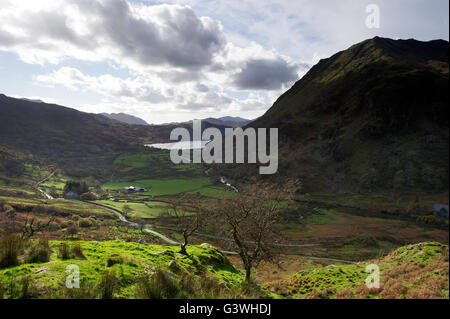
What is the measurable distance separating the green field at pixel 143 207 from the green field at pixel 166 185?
21701mm

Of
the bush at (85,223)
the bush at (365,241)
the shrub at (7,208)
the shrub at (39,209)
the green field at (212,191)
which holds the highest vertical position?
the green field at (212,191)

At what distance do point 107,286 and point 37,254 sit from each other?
443cm

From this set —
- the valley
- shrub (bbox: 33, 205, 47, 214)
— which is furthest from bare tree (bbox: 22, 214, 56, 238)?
shrub (bbox: 33, 205, 47, 214)

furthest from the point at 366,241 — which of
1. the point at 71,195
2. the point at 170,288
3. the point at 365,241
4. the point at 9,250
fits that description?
the point at 71,195

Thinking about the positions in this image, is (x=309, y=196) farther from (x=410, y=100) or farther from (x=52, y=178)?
(x=52, y=178)

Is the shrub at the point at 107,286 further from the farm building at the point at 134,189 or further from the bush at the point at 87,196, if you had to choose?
the farm building at the point at 134,189

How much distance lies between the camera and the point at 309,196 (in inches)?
4360

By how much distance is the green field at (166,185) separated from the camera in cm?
13338

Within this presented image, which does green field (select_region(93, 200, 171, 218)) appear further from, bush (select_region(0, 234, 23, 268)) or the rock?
the rock

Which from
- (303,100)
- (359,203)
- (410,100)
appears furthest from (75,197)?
(303,100)

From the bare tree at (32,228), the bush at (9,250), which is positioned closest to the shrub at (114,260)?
the bush at (9,250)

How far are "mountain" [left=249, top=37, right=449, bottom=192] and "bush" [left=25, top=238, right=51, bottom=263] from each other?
67.7 m

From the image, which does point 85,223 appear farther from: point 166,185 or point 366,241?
point 166,185
